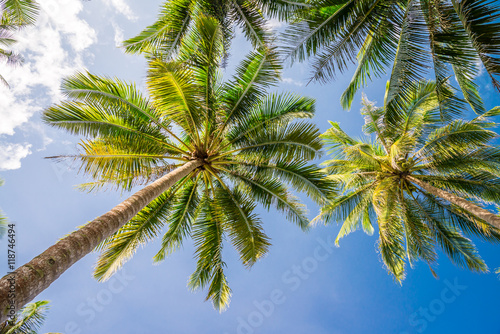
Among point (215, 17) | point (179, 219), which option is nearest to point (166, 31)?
point (215, 17)

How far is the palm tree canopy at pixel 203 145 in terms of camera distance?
6102mm

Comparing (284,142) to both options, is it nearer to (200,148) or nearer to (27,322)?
(200,148)

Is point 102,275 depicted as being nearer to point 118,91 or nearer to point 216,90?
point 118,91

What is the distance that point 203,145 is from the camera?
7.62 metres

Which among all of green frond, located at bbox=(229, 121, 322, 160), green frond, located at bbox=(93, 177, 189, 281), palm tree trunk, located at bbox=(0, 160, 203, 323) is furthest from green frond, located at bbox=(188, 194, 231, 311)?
palm tree trunk, located at bbox=(0, 160, 203, 323)

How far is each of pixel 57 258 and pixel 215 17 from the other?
238 inches

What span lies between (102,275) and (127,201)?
11.1 feet

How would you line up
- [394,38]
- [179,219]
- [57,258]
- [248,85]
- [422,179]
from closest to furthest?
[57,258]
[394,38]
[248,85]
[179,219]
[422,179]

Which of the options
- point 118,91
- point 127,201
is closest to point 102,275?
point 127,201

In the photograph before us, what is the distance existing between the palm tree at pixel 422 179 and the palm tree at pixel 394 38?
63.6 inches

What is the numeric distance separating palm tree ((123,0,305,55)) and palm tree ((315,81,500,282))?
4.11 m

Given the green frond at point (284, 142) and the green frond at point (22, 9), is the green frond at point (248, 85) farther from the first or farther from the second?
the green frond at point (22, 9)

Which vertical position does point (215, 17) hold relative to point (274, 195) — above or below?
above

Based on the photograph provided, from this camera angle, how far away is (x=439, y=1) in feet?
15.1
